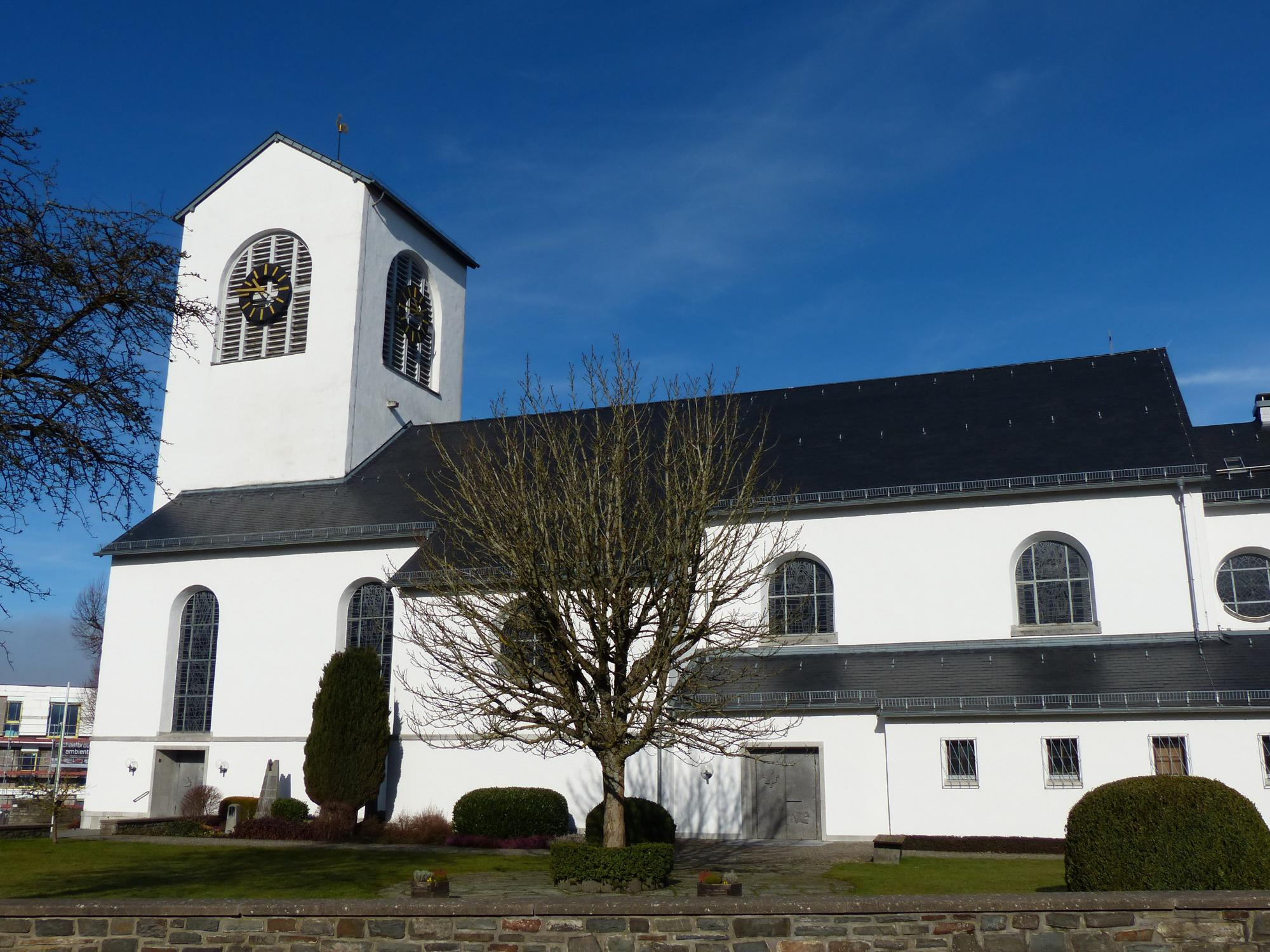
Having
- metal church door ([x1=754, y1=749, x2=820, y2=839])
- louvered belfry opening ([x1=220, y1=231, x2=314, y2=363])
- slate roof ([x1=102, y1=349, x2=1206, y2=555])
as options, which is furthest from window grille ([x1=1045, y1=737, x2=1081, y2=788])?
louvered belfry opening ([x1=220, y1=231, x2=314, y2=363])

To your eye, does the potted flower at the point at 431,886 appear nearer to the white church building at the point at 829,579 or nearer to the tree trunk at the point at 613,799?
the tree trunk at the point at 613,799

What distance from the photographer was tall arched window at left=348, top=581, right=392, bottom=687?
27156 millimetres

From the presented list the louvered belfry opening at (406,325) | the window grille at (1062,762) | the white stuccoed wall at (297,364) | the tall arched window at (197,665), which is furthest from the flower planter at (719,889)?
the louvered belfry opening at (406,325)

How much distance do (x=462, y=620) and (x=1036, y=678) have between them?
38.7 ft

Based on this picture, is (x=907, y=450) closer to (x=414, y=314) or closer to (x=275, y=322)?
(x=414, y=314)

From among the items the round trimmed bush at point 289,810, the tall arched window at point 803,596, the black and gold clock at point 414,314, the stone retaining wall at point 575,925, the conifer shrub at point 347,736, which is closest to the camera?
the stone retaining wall at point 575,925

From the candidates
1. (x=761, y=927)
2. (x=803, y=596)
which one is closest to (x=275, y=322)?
(x=803, y=596)

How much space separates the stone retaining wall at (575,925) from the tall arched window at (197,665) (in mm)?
18920

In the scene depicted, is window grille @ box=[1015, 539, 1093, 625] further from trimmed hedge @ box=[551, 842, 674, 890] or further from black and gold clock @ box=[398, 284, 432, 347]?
black and gold clock @ box=[398, 284, 432, 347]

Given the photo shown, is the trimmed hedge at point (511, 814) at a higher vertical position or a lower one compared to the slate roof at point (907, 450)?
lower

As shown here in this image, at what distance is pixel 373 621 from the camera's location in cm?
2750

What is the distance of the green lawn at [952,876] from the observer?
49.3 feet

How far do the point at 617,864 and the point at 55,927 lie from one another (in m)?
6.98

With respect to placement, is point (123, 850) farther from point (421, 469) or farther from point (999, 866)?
point (999, 866)
